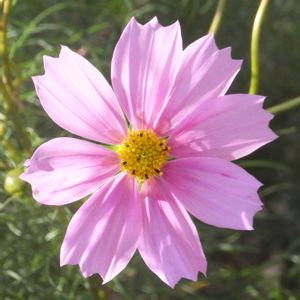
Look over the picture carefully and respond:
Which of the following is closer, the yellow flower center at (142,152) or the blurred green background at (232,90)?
the yellow flower center at (142,152)

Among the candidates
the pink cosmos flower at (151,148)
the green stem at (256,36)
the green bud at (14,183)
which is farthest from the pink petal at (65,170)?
the green stem at (256,36)

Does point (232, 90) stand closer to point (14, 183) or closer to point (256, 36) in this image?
point (256, 36)

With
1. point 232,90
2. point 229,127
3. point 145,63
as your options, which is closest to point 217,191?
point 229,127

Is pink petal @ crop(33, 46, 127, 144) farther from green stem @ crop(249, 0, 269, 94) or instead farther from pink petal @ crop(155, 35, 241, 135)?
green stem @ crop(249, 0, 269, 94)

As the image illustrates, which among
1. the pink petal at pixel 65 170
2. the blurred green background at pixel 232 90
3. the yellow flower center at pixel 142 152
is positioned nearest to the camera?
the pink petal at pixel 65 170

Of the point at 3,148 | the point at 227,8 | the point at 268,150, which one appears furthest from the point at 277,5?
the point at 3,148

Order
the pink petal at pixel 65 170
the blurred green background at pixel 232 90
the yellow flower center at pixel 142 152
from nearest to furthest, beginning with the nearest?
1. the pink petal at pixel 65 170
2. the yellow flower center at pixel 142 152
3. the blurred green background at pixel 232 90

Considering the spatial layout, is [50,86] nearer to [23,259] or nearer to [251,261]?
[23,259]

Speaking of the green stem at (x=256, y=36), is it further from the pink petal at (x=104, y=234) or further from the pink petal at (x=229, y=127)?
the pink petal at (x=104, y=234)
